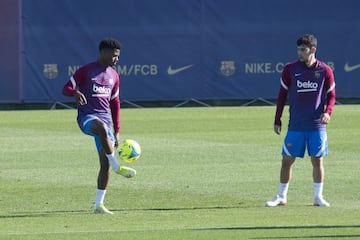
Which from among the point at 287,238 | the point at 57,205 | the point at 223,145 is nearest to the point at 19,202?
the point at 57,205

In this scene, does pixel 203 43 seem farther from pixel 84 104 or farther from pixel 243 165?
pixel 84 104

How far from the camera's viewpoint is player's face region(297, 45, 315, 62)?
14.8 m

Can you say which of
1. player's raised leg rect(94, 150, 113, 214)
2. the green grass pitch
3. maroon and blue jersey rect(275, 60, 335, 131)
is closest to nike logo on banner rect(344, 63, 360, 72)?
the green grass pitch

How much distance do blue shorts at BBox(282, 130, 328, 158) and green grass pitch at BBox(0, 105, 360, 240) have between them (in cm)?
65

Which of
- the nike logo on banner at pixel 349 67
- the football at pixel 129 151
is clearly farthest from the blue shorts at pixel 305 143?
the nike logo on banner at pixel 349 67

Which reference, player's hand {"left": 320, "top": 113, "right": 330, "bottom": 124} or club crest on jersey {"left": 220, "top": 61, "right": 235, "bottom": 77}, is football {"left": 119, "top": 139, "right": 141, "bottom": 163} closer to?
player's hand {"left": 320, "top": 113, "right": 330, "bottom": 124}

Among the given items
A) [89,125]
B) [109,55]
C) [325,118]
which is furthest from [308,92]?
[89,125]

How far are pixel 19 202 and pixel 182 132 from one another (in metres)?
12.9

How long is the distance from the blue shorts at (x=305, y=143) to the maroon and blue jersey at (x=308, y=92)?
7 centimetres

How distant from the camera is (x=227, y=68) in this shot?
3975 centimetres

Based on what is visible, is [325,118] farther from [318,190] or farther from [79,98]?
[79,98]

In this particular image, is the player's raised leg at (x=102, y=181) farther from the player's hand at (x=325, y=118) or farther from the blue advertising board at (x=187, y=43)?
the blue advertising board at (x=187, y=43)

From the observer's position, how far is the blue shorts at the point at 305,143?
15.1 m

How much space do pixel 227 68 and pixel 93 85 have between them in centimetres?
2534
